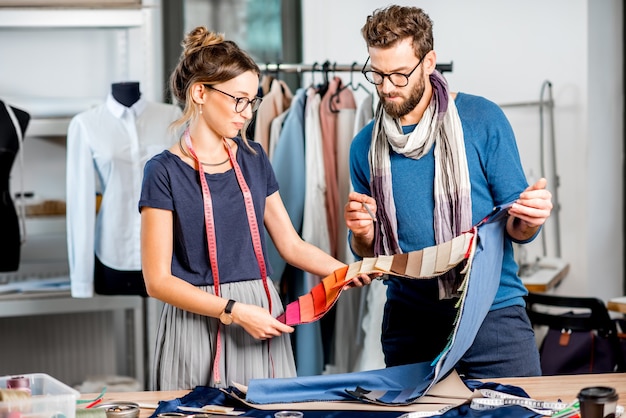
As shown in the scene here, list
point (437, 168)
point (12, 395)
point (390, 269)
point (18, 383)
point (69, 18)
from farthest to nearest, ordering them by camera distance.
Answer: point (69, 18) < point (437, 168) < point (390, 269) < point (18, 383) < point (12, 395)

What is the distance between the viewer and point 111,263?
379cm

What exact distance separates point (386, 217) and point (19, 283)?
233 centimetres

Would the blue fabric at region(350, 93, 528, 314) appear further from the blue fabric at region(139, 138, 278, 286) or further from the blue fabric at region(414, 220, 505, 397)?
the blue fabric at region(139, 138, 278, 286)

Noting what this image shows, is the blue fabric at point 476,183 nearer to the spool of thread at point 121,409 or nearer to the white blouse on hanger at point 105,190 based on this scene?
the spool of thread at point 121,409

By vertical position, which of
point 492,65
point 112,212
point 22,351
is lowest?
point 22,351

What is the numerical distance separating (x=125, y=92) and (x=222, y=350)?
70.5 inches

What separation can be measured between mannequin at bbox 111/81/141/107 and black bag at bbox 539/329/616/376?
1999 mm

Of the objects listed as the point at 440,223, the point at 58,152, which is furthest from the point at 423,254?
the point at 58,152

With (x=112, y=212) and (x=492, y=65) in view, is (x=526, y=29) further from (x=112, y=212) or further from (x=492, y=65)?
(x=112, y=212)

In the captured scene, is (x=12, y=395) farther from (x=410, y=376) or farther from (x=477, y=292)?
(x=477, y=292)

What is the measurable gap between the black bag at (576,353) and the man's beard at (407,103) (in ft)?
5.33

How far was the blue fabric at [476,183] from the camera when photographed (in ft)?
7.90

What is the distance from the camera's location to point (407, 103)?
2.47m

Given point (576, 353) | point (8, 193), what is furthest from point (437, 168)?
point (8, 193)
